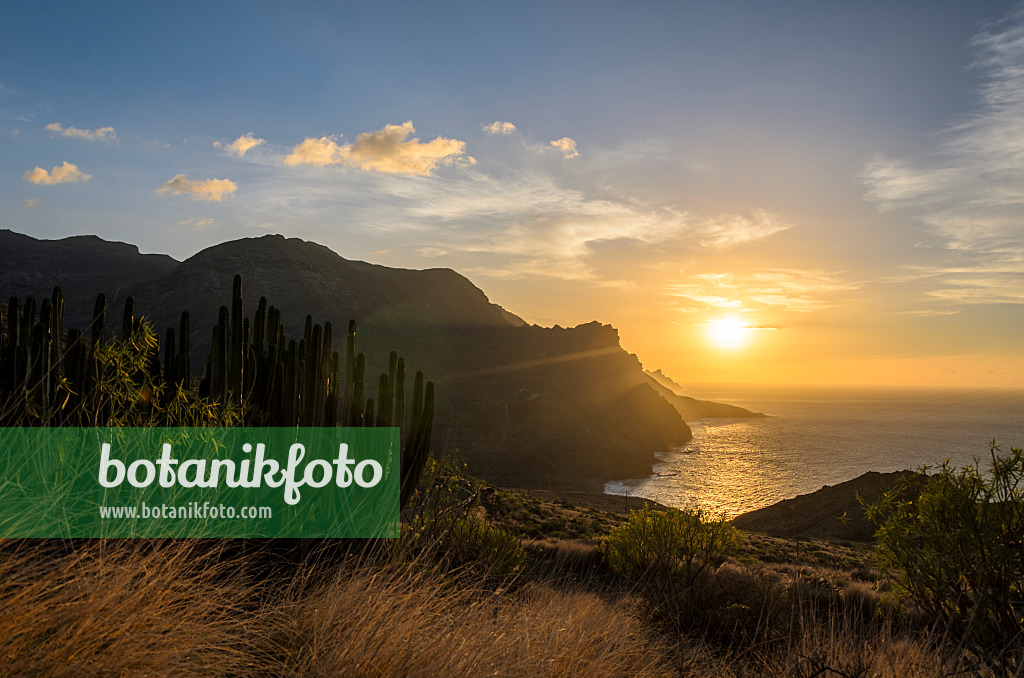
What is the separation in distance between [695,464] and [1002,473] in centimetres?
11110

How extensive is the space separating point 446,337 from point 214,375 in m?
122

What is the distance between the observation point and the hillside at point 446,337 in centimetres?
9831

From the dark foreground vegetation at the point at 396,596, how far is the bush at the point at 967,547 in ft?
0.08

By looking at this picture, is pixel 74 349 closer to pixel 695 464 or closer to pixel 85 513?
pixel 85 513

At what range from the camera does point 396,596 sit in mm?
4332

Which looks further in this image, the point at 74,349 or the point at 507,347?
the point at 507,347

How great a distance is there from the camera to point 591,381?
133 m

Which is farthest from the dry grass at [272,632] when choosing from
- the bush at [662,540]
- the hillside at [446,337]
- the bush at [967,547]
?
the hillside at [446,337]

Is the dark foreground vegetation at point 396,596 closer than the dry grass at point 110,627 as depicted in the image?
No

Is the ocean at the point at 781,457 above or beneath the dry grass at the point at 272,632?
beneath

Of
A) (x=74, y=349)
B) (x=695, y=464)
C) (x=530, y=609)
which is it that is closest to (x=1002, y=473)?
(x=530, y=609)

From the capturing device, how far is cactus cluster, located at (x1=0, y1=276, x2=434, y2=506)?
6023 millimetres

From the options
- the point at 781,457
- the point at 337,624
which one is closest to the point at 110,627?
the point at 337,624

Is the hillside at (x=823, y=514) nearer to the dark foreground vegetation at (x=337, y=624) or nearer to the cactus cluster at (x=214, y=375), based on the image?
the dark foreground vegetation at (x=337, y=624)
